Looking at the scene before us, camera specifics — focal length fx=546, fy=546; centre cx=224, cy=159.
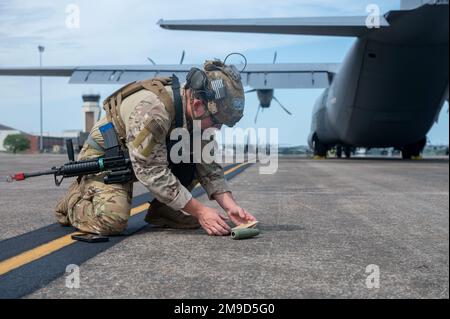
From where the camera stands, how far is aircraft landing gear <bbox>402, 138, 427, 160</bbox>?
27.2 m

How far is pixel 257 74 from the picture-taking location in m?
25.3

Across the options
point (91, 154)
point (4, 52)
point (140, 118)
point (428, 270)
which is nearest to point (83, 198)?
point (91, 154)

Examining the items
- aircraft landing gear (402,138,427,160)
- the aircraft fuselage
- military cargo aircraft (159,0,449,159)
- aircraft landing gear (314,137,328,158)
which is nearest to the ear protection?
military cargo aircraft (159,0,449,159)

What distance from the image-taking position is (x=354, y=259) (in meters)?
3.54

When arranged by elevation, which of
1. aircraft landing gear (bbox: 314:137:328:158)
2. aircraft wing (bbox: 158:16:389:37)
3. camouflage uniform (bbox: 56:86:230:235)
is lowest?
aircraft landing gear (bbox: 314:137:328:158)

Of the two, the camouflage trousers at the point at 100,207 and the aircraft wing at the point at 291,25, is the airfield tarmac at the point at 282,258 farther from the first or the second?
the aircraft wing at the point at 291,25

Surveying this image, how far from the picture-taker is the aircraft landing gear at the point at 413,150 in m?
27.2

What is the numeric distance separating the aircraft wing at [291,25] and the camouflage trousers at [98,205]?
10099 mm

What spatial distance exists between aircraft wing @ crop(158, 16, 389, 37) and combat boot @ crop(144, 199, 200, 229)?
987 centimetres

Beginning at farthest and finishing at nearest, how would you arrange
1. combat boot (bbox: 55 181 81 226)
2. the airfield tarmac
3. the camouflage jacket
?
combat boot (bbox: 55 181 81 226) → the camouflage jacket → the airfield tarmac

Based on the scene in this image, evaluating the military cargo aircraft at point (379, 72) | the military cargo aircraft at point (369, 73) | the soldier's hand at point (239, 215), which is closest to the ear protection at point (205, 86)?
the soldier's hand at point (239, 215)

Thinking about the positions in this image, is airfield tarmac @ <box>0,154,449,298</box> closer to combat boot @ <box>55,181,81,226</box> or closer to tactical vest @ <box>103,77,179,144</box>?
combat boot @ <box>55,181,81,226</box>
